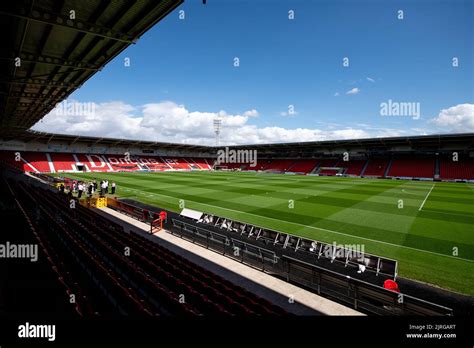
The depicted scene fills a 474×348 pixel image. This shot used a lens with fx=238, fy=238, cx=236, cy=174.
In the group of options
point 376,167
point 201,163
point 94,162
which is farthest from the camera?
point 201,163

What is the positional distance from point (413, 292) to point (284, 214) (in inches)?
389

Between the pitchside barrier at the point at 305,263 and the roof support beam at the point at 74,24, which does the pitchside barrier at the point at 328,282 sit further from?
the roof support beam at the point at 74,24

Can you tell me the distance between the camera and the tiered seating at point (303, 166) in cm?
6029

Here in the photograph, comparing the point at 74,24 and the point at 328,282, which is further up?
the point at 74,24

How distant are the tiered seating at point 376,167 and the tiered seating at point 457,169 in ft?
30.6

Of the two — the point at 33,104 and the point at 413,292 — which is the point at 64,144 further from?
the point at 413,292

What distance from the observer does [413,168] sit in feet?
156

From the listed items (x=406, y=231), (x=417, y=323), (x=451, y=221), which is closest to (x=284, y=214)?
(x=406, y=231)

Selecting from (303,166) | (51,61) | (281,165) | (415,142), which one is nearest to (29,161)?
(51,61)

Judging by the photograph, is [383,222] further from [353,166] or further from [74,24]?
[353,166]

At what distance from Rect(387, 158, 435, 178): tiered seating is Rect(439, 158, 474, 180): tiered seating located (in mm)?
1561

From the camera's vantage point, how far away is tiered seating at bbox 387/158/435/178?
1783 inches

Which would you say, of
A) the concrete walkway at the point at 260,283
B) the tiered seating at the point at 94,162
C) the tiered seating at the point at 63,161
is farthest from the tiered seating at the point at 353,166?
the tiered seating at the point at 63,161

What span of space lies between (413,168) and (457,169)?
253 inches
